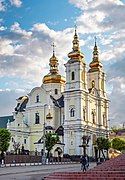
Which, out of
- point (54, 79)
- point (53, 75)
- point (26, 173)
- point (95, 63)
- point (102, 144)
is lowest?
point (26, 173)

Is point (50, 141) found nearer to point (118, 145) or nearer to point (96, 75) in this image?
point (96, 75)

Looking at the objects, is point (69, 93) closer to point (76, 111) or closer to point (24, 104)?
point (76, 111)

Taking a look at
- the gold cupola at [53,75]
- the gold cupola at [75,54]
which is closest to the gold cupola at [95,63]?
the gold cupola at [53,75]

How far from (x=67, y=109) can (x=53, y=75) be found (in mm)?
14400

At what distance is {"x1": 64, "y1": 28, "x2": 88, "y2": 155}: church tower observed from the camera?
78.3m

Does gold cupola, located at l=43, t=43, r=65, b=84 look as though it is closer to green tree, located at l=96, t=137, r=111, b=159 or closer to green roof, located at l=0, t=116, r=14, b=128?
green roof, located at l=0, t=116, r=14, b=128

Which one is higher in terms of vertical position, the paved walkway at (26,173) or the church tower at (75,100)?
the church tower at (75,100)

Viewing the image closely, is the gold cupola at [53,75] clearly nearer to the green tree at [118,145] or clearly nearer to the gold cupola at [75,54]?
the gold cupola at [75,54]

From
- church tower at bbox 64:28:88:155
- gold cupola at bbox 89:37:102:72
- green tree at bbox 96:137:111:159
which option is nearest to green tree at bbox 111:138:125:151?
gold cupola at bbox 89:37:102:72

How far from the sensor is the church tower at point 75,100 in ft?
257

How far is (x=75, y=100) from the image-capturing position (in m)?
80.1

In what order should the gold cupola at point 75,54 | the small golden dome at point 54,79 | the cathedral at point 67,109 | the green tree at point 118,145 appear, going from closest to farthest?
the cathedral at point 67,109 → the gold cupola at point 75,54 → the small golden dome at point 54,79 → the green tree at point 118,145

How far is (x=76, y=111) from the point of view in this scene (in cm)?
7944

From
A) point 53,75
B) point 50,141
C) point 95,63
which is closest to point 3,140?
point 50,141
